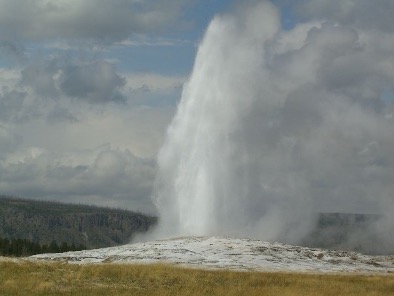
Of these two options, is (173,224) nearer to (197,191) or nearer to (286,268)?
(197,191)

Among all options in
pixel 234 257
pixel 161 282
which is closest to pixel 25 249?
pixel 234 257

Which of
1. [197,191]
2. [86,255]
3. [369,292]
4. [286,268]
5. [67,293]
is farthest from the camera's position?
[197,191]

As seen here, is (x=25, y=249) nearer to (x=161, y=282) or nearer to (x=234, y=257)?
(x=234, y=257)

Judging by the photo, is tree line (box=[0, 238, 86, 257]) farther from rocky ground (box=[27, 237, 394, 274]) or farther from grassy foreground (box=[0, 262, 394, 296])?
grassy foreground (box=[0, 262, 394, 296])

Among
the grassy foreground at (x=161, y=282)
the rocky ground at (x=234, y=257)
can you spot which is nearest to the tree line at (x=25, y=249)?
the rocky ground at (x=234, y=257)

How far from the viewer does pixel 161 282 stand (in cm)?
3119

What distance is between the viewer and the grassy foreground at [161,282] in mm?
27016

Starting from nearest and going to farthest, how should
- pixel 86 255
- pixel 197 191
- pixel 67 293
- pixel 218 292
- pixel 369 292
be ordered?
pixel 67 293
pixel 218 292
pixel 369 292
pixel 86 255
pixel 197 191

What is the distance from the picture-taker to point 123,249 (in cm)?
5316

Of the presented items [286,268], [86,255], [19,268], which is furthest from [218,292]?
[86,255]

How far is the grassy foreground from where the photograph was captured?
27.0 m

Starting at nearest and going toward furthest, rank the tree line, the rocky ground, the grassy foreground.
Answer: the grassy foreground → the rocky ground → the tree line

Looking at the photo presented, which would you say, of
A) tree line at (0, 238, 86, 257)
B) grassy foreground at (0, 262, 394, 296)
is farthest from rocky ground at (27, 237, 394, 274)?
tree line at (0, 238, 86, 257)

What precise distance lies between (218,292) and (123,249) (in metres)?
26.4
